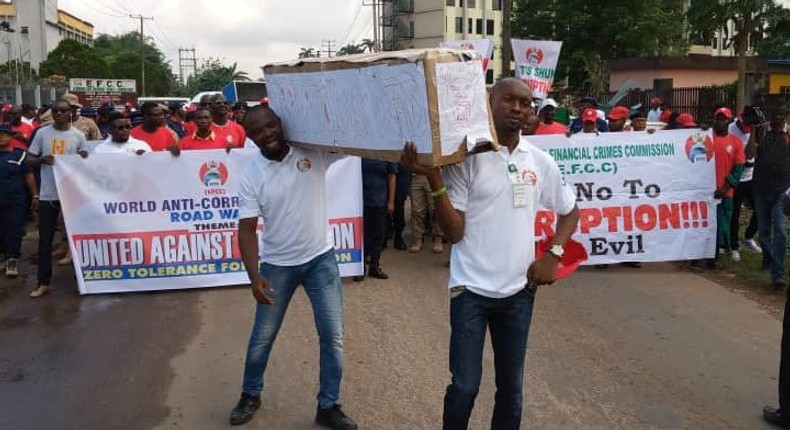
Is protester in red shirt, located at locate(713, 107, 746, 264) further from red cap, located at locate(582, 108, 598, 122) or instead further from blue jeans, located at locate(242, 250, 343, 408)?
blue jeans, located at locate(242, 250, 343, 408)

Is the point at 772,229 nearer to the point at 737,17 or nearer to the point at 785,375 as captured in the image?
the point at 785,375

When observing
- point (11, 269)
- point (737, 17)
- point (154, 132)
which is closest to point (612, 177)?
point (154, 132)

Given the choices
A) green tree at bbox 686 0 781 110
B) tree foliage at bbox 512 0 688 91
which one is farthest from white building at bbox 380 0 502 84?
green tree at bbox 686 0 781 110

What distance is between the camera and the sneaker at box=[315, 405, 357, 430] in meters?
4.12

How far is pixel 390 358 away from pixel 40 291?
13.1ft

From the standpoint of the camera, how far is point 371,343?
18.7 ft

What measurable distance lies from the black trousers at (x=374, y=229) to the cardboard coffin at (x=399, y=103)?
4.17m

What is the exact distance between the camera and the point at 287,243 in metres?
4.09

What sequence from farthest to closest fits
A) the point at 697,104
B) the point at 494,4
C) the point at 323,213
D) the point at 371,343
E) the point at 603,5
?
the point at 494,4, the point at 603,5, the point at 697,104, the point at 371,343, the point at 323,213

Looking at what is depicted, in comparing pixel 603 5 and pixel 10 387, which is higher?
pixel 603 5

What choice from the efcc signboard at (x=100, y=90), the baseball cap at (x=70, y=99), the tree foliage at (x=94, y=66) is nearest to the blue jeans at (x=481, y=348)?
the baseball cap at (x=70, y=99)

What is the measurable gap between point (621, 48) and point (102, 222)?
35547 millimetres

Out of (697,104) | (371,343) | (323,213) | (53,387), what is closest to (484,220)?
(323,213)

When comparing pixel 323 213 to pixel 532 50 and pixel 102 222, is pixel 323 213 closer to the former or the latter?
pixel 102 222
